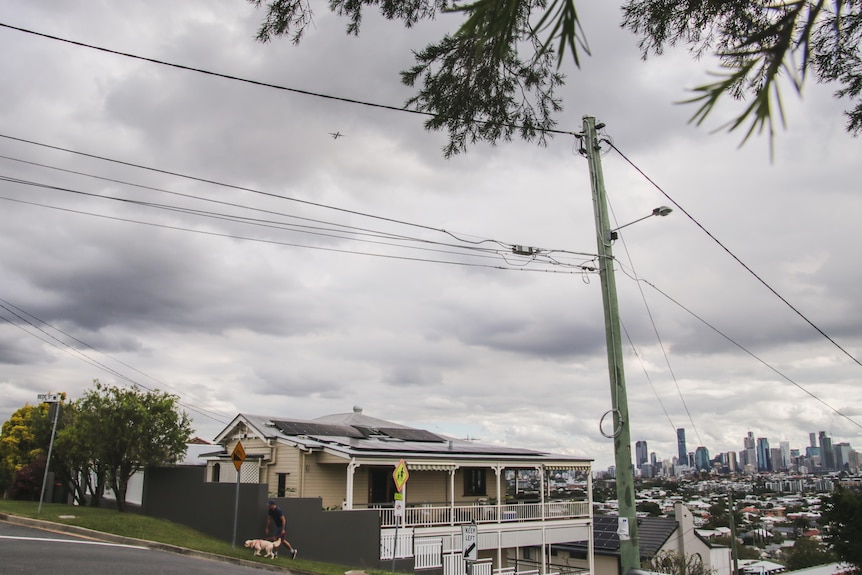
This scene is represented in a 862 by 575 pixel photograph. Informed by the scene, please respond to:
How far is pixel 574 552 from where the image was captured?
34.5m

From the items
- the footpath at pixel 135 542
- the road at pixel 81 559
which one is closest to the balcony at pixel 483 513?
the footpath at pixel 135 542

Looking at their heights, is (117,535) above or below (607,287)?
below

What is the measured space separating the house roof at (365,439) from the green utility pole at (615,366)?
1225 cm

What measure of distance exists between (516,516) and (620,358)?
17392mm

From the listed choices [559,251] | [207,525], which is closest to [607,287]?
[559,251]

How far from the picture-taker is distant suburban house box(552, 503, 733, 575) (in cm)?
3325

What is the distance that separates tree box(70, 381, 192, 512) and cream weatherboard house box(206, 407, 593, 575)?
9.95 ft

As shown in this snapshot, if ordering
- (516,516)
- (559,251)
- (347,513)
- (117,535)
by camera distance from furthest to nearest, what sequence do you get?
(516,516) → (347,513) → (117,535) → (559,251)

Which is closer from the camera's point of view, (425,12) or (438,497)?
(425,12)

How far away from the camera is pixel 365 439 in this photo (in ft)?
91.1

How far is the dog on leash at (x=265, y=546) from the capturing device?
56.4 ft

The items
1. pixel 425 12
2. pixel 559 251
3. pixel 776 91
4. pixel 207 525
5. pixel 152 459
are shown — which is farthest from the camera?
pixel 152 459

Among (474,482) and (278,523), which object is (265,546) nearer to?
(278,523)

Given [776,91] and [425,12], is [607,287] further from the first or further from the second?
[776,91]
